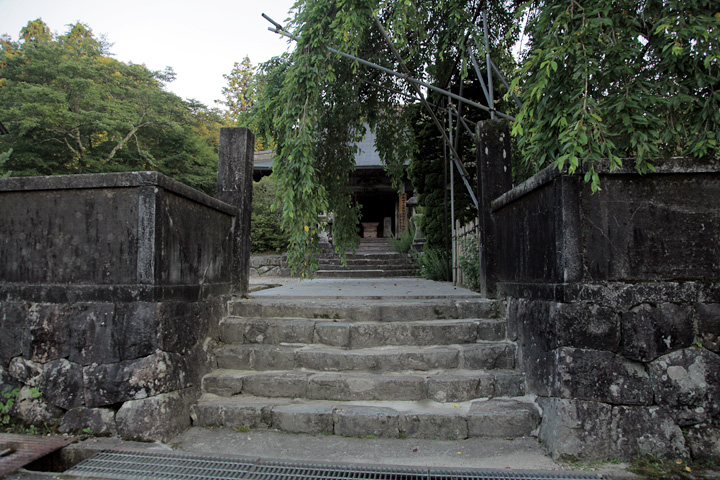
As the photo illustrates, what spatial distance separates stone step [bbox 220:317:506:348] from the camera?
3436 millimetres

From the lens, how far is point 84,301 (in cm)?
280

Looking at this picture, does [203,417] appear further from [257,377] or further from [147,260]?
[147,260]

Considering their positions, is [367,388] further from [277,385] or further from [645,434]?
[645,434]

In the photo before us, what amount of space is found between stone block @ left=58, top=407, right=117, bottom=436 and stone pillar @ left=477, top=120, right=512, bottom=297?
3.09m

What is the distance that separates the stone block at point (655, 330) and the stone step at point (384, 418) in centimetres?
72

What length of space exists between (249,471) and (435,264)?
621 cm

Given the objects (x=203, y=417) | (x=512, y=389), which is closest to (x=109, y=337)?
(x=203, y=417)

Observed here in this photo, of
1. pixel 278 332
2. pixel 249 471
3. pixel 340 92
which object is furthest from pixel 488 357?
pixel 340 92

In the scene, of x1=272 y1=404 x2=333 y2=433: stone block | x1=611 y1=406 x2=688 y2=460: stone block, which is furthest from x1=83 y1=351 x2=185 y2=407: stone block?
x1=611 y1=406 x2=688 y2=460: stone block

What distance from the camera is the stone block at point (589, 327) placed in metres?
2.43

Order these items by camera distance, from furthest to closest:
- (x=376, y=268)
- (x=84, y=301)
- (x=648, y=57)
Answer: (x=376, y=268)
(x=84, y=301)
(x=648, y=57)

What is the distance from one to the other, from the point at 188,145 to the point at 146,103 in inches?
87.2

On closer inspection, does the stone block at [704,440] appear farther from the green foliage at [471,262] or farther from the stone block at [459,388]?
the green foliage at [471,262]

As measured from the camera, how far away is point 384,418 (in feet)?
8.86
